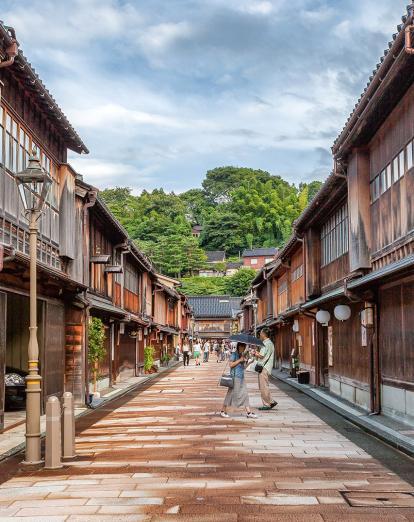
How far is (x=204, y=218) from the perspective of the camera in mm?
140375

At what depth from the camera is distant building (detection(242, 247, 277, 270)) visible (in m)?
118

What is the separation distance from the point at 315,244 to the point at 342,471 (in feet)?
59.4

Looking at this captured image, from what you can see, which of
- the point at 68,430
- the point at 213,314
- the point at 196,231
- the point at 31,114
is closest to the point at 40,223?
the point at 31,114

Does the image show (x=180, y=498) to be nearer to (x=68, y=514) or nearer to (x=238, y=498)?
(x=238, y=498)

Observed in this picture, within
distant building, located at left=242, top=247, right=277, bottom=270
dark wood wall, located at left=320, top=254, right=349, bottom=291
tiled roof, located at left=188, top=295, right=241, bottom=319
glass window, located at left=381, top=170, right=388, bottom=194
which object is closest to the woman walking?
glass window, located at left=381, top=170, right=388, bottom=194

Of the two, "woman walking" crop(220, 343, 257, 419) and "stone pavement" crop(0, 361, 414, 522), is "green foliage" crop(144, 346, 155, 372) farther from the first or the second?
"stone pavement" crop(0, 361, 414, 522)

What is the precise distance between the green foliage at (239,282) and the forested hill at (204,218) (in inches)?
280

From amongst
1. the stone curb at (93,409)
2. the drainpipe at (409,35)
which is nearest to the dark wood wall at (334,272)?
the stone curb at (93,409)

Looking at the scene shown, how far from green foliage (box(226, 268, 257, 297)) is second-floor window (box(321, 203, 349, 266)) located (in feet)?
289

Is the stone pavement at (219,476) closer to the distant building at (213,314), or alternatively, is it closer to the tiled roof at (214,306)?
the distant building at (213,314)

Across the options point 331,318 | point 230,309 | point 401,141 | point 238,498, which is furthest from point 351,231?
point 230,309

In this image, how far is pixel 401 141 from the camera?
1496cm

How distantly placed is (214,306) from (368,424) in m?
91.9

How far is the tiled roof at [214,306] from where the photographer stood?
344 ft
